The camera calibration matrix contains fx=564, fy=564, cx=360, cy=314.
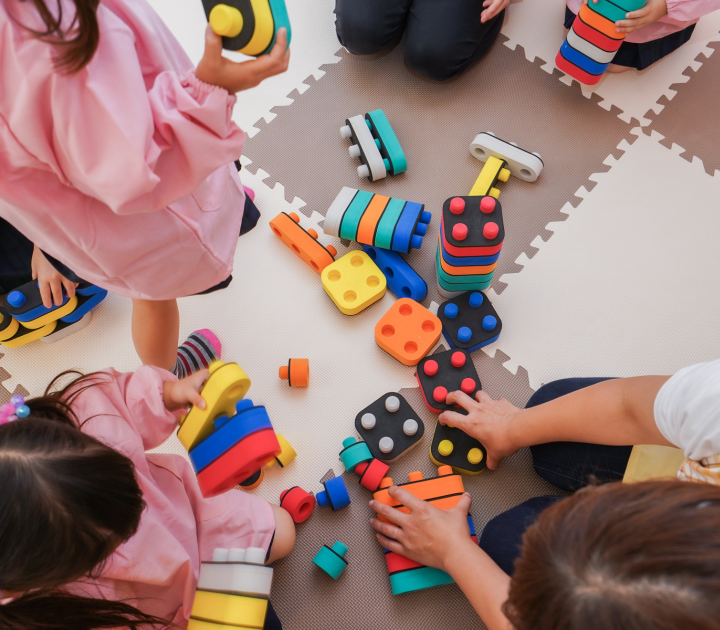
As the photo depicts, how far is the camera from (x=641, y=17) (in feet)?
3.75

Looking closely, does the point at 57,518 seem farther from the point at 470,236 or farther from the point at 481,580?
the point at 470,236

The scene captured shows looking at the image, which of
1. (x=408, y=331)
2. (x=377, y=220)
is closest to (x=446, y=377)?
(x=408, y=331)

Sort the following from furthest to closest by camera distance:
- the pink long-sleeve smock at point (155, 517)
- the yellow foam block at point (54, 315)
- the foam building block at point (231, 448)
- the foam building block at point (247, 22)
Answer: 1. the yellow foam block at point (54, 315)
2. the foam building block at point (231, 448)
3. the pink long-sleeve smock at point (155, 517)
4. the foam building block at point (247, 22)

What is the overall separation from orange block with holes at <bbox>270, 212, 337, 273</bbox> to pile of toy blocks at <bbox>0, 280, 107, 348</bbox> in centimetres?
37

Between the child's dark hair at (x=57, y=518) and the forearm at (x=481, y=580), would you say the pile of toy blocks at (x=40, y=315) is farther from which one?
the forearm at (x=481, y=580)

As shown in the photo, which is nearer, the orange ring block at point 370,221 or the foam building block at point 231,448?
the foam building block at point 231,448

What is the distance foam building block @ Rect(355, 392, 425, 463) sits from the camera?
1.01 meters

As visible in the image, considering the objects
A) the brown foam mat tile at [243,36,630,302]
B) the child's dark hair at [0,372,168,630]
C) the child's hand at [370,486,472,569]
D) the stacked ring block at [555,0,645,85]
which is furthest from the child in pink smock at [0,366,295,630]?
the stacked ring block at [555,0,645,85]

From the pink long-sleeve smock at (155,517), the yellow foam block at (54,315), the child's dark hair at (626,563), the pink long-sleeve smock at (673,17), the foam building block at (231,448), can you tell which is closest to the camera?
the child's dark hair at (626,563)

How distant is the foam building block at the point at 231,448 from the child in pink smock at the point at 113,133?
0.79 feet

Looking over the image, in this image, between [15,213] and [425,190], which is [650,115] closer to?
[425,190]

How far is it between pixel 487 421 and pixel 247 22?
71 cm

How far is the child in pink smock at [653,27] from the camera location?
1.14 m

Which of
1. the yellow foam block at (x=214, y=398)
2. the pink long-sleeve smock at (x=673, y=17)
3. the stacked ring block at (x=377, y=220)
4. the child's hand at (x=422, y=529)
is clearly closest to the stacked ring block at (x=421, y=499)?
the child's hand at (x=422, y=529)
